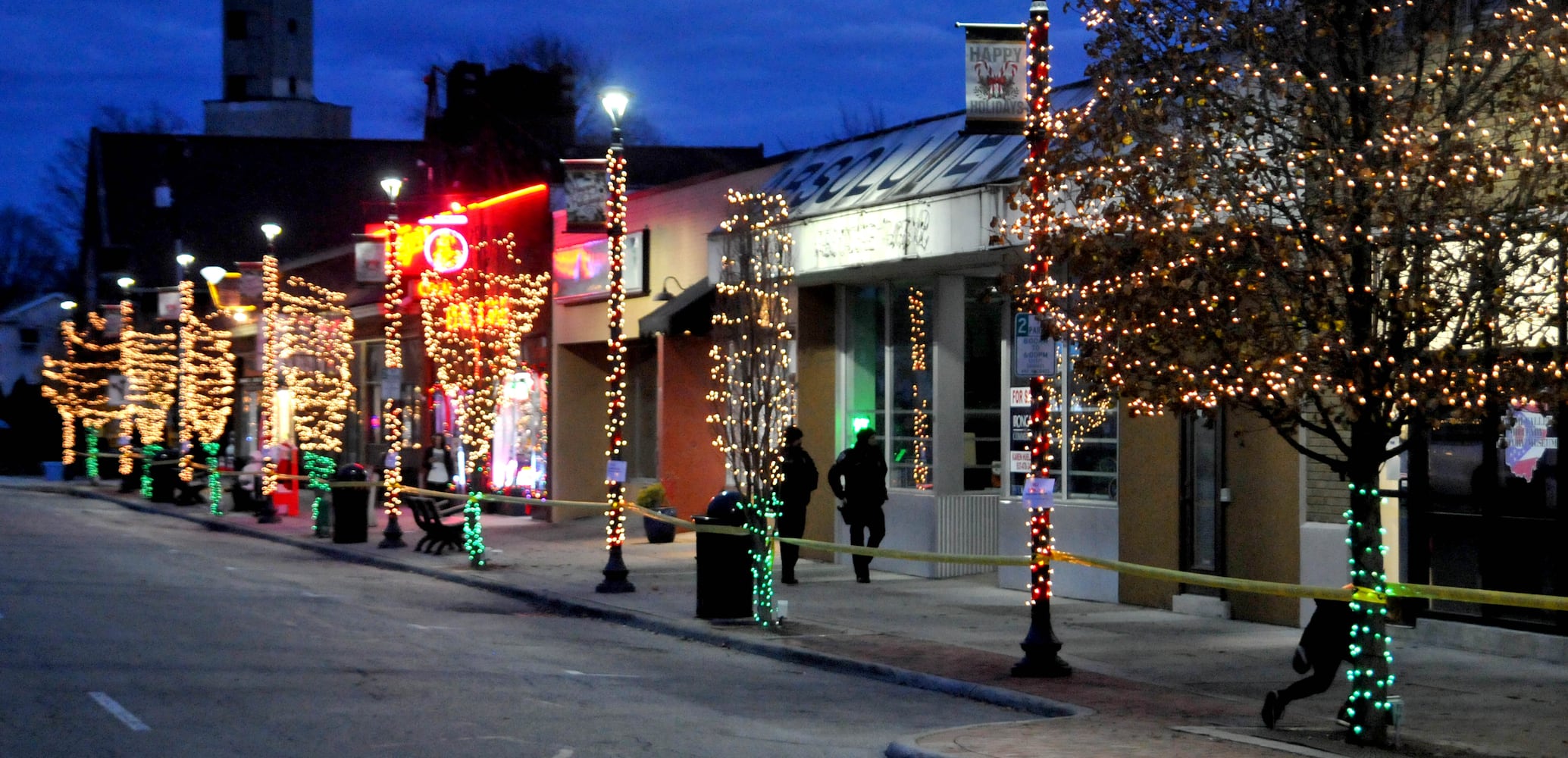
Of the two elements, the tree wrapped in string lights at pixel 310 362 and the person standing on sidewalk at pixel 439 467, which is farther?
the tree wrapped in string lights at pixel 310 362

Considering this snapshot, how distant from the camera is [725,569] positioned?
1627 cm

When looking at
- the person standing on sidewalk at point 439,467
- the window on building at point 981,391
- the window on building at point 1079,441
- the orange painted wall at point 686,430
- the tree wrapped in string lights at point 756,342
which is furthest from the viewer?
the person standing on sidewalk at point 439,467

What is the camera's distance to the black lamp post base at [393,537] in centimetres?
2569

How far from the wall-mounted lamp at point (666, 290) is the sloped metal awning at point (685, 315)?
137cm

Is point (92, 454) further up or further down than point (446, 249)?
further down

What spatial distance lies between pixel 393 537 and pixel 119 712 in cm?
1535

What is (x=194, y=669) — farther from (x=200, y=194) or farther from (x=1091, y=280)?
(x=200, y=194)

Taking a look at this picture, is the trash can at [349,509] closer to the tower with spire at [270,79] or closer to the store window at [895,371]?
the store window at [895,371]

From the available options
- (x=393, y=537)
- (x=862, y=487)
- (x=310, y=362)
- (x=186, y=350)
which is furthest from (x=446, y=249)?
(x=862, y=487)

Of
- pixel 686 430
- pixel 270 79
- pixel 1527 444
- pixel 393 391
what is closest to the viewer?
pixel 1527 444

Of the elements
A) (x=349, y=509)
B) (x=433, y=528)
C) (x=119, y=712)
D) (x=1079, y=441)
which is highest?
(x=1079, y=441)

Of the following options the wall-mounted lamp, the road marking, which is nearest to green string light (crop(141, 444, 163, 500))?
the wall-mounted lamp

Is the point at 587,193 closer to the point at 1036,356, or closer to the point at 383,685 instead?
the point at 1036,356

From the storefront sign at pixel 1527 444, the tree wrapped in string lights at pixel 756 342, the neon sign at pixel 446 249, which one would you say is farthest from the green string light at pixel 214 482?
the storefront sign at pixel 1527 444
